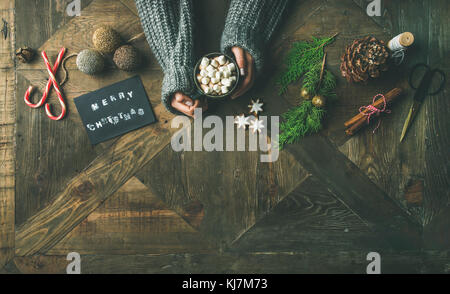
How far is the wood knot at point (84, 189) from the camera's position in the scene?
1289mm

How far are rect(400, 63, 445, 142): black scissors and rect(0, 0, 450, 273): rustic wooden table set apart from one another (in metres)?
0.03

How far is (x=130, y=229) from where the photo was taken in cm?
129

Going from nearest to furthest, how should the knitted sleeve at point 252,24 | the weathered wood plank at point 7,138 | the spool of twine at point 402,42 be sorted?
the spool of twine at point 402,42
the knitted sleeve at point 252,24
the weathered wood plank at point 7,138

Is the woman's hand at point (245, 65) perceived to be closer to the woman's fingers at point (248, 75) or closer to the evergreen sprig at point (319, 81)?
the woman's fingers at point (248, 75)

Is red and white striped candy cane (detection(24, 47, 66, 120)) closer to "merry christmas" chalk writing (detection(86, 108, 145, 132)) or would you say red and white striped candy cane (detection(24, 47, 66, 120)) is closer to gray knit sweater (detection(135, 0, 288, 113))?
"merry christmas" chalk writing (detection(86, 108, 145, 132))

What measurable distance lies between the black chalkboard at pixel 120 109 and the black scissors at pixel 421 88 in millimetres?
1109

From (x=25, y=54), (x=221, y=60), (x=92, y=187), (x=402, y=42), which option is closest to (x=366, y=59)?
(x=402, y=42)

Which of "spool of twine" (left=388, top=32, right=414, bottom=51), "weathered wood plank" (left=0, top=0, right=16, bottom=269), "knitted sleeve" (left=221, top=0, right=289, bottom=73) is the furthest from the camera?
"weathered wood plank" (left=0, top=0, right=16, bottom=269)

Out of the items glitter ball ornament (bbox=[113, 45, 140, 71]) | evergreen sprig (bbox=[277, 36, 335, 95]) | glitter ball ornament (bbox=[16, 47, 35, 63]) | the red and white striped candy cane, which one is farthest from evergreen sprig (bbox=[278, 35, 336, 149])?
glitter ball ornament (bbox=[16, 47, 35, 63])

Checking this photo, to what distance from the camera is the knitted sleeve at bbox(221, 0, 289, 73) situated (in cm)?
119

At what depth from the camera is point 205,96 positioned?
124cm

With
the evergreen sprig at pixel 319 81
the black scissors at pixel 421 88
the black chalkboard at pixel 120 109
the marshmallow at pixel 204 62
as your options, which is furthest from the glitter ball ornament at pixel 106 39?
the black scissors at pixel 421 88

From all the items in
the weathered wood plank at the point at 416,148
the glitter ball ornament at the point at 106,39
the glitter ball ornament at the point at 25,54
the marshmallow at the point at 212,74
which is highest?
the glitter ball ornament at the point at 106,39

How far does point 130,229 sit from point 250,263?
0.55m
